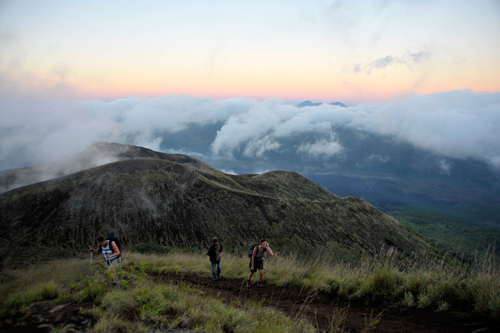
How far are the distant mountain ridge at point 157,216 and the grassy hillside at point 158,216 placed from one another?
125 millimetres

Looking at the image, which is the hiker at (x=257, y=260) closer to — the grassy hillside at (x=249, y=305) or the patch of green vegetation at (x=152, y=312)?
the grassy hillside at (x=249, y=305)

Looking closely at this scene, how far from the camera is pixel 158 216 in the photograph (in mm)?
41469

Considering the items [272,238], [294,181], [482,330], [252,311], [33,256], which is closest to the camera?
[482,330]

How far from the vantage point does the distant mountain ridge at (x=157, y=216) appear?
34.6m

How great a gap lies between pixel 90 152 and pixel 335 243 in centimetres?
11056

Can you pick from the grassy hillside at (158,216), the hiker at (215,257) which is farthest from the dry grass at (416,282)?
the grassy hillside at (158,216)

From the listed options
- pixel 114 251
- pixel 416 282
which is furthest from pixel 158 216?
pixel 416 282

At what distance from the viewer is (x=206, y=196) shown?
46.2 m

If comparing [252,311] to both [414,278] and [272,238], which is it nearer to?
[414,278]

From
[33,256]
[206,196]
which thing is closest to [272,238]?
[206,196]

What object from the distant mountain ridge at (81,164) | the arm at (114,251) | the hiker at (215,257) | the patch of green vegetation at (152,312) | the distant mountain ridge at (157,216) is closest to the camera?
the patch of green vegetation at (152,312)

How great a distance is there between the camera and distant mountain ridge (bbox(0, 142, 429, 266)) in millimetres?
34625

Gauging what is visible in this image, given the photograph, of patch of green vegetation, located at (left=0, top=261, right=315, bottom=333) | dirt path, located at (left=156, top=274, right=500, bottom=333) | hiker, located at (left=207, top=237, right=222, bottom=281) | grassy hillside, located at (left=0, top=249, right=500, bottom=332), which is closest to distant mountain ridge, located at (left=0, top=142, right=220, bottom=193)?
hiker, located at (left=207, top=237, right=222, bottom=281)

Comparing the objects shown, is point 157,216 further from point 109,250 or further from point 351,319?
point 351,319
